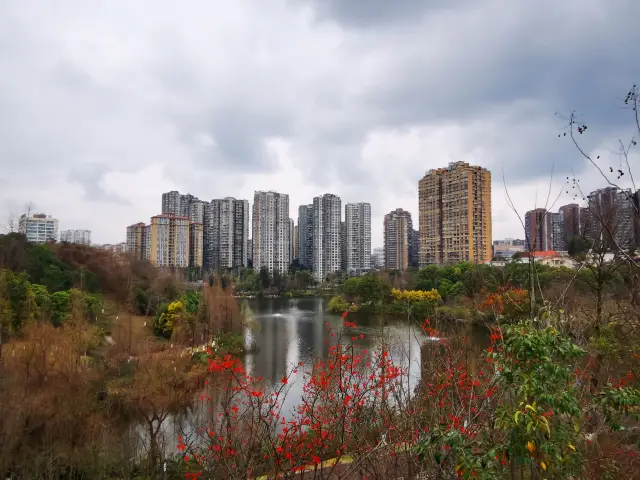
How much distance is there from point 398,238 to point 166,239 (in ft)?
74.3

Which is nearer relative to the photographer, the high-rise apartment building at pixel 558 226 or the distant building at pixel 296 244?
the high-rise apartment building at pixel 558 226

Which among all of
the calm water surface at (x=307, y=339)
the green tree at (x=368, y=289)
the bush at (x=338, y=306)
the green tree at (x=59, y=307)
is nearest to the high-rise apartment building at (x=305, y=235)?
the calm water surface at (x=307, y=339)

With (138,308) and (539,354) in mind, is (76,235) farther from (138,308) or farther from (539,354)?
(539,354)

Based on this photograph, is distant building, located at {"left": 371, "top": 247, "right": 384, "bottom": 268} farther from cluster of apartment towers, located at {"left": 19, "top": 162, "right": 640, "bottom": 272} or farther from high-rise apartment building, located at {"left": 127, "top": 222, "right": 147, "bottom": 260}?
high-rise apartment building, located at {"left": 127, "top": 222, "right": 147, "bottom": 260}

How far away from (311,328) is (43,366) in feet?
40.7

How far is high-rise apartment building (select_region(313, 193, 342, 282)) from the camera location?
43344 millimetres

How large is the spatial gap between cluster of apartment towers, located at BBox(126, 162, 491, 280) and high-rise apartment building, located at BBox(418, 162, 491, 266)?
0.07 m

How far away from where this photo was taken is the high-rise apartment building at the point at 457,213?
29312 millimetres

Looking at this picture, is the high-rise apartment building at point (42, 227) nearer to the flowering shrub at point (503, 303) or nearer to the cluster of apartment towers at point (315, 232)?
the cluster of apartment towers at point (315, 232)

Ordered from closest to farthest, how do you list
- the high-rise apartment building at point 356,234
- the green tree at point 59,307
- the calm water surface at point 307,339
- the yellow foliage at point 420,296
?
the calm water surface at point 307,339 → the green tree at point 59,307 → the yellow foliage at point 420,296 → the high-rise apartment building at point 356,234

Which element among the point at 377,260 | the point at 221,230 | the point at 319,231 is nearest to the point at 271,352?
the point at 221,230

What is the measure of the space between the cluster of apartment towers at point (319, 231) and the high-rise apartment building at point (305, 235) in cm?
11

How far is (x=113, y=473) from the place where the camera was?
186 inches

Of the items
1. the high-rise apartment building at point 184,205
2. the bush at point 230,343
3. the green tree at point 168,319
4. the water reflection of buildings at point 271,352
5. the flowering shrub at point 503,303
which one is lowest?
the water reflection of buildings at point 271,352
